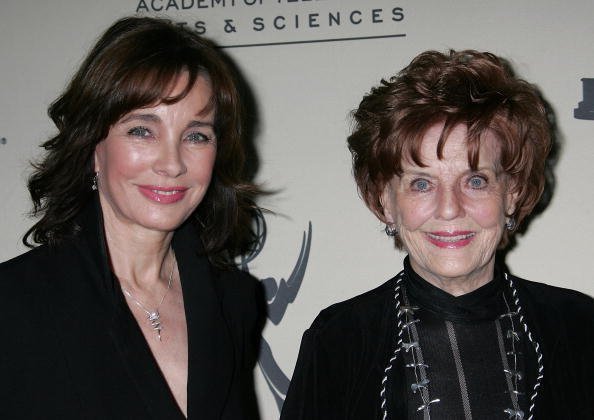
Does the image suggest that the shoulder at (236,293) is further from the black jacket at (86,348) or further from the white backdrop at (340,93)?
the white backdrop at (340,93)

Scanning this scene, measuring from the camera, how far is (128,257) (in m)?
1.90

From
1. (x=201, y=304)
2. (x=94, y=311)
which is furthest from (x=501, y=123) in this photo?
(x=94, y=311)

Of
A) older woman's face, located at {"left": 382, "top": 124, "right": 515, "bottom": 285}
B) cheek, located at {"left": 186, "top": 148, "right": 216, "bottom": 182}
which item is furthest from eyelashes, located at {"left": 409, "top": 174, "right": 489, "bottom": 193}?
cheek, located at {"left": 186, "top": 148, "right": 216, "bottom": 182}

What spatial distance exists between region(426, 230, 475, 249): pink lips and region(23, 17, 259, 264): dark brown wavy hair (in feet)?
1.94

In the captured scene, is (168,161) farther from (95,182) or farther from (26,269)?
(26,269)

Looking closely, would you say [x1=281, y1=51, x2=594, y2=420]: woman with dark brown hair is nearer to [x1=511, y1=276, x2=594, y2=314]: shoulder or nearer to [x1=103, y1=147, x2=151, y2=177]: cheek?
[x1=511, y1=276, x2=594, y2=314]: shoulder

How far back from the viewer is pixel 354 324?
1.85 meters

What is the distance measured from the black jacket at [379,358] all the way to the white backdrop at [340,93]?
0.45 m

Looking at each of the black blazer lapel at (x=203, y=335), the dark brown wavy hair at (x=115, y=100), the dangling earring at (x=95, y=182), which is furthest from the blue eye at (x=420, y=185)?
the dangling earring at (x=95, y=182)

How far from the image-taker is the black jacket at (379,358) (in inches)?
67.1

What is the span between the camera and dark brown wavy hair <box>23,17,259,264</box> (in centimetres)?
171

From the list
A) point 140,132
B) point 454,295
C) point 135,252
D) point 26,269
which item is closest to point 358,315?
point 454,295

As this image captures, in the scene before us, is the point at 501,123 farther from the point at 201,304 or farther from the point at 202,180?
the point at 201,304

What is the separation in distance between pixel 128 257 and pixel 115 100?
16.3 inches
